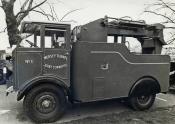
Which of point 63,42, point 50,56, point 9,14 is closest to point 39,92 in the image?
point 50,56

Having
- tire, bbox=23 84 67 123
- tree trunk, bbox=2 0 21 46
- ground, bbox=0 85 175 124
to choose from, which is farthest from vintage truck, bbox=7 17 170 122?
tree trunk, bbox=2 0 21 46

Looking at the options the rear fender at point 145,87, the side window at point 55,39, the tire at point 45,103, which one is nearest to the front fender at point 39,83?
the tire at point 45,103

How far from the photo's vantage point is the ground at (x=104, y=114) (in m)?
7.16

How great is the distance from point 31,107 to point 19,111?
4.39ft

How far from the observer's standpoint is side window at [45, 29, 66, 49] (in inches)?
277

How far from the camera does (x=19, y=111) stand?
8031mm

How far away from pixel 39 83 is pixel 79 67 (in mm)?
1093

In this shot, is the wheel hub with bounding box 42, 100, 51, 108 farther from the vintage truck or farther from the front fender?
the front fender

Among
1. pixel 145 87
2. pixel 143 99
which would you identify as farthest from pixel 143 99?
pixel 145 87

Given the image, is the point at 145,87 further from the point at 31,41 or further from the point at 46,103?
the point at 31,41

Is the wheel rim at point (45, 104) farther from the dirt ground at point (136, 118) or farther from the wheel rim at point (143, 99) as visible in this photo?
the wheel rim at point (143, 99)

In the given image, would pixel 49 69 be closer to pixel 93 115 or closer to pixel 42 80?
pixel 42 80

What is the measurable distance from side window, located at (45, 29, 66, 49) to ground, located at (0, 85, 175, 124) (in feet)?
6.31

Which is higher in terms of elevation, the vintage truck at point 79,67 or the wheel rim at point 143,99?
the vintage truck at point 79,67
